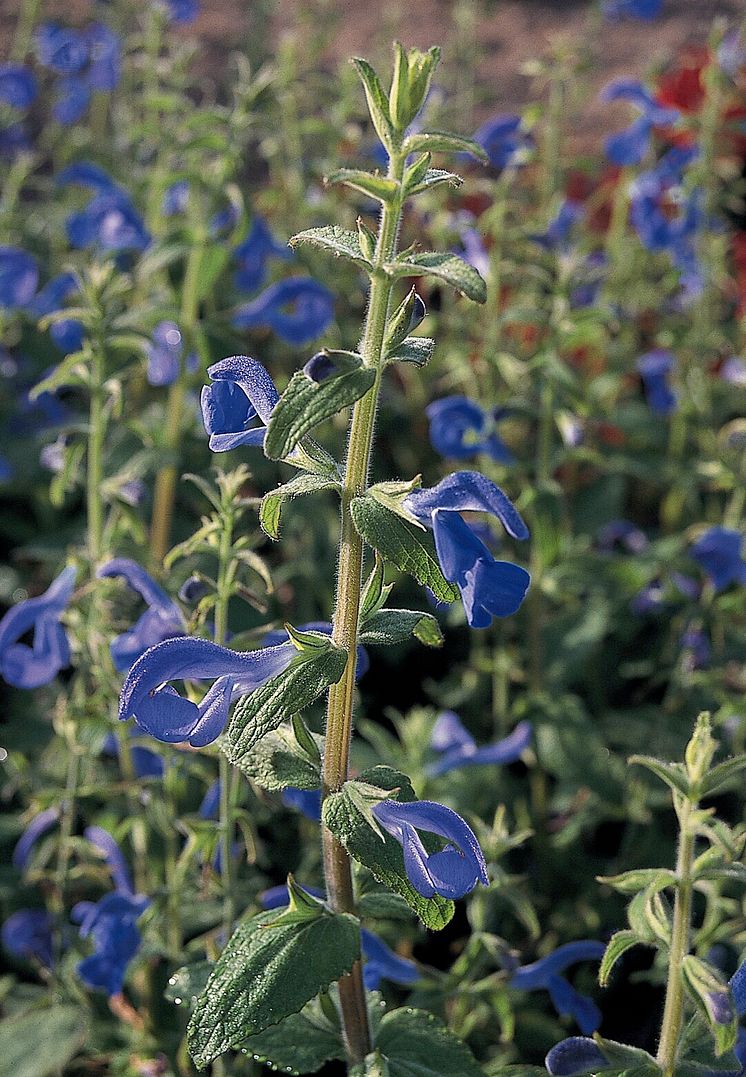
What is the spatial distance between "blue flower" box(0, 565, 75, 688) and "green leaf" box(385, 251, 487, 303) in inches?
39.0

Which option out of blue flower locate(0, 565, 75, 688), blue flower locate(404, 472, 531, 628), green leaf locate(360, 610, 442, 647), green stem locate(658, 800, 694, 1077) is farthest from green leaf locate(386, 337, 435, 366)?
blue flower locate(0, 565, 75, 688)

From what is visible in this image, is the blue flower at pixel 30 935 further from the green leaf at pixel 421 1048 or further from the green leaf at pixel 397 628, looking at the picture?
the green leaf at pixel 397 628

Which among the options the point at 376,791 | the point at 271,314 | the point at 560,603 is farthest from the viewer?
the point at 560,603

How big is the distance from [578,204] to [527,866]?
9.19ft

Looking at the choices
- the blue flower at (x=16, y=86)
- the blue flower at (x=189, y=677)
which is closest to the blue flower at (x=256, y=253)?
the blue flower at (x=16, y=86)

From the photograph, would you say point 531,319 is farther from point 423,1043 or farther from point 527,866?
point 423,1043

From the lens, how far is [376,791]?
128 centimetres

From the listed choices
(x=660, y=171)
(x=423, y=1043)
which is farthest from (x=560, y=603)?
(x=423, y=1043)

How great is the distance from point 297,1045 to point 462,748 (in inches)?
33.6

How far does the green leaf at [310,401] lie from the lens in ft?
3.72

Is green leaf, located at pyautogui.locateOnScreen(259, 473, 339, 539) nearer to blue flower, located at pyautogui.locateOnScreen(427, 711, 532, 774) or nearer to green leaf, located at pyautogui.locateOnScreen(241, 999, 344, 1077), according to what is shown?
green leaf, located at pyautogui.locateOnScreen(241, 999, 344, 1077)

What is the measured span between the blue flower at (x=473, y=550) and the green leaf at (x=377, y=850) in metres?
0.26

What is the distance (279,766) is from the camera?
1364mm

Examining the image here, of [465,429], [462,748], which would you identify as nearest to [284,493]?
[462,748]
